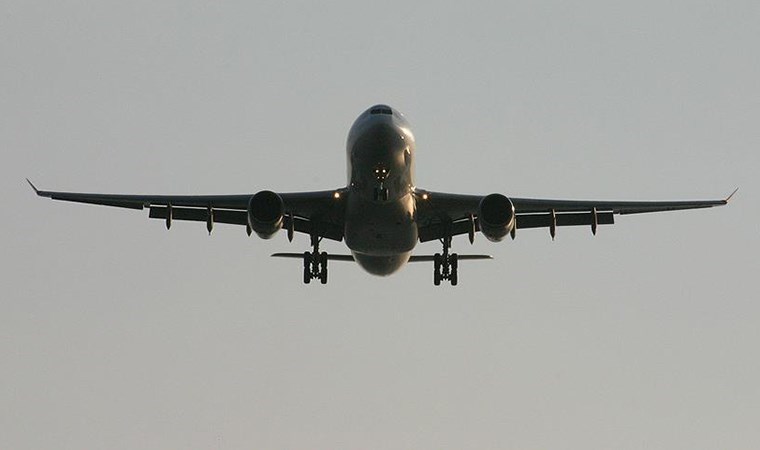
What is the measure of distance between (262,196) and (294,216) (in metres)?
4.17

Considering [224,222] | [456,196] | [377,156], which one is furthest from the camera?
[224,222]

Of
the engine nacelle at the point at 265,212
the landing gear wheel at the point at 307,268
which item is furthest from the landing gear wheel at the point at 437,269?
the engine nacelle at the point at 265,212

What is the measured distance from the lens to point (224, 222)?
43.3 m

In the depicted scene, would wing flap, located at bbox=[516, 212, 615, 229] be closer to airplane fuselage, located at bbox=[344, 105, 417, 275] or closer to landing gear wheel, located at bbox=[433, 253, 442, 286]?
landing gear wheel, located at bbox=[433, 253, 442, 286]

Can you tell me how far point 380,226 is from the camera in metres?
38.4

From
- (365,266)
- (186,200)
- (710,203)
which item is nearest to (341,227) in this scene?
(365,266)

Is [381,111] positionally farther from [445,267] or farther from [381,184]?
[445,267]

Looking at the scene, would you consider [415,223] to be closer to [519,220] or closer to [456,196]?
[456,196]

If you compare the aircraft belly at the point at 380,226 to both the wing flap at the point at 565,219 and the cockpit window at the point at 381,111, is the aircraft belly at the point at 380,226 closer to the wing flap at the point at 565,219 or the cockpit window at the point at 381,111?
the cockpit window at the point at 381,111

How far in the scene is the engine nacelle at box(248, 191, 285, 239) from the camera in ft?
123

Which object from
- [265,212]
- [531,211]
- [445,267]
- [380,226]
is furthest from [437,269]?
[265,212]

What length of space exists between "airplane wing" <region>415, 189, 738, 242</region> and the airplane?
30mm

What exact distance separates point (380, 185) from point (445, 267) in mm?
7493

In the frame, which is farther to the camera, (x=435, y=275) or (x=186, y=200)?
(x=435, y=275)
